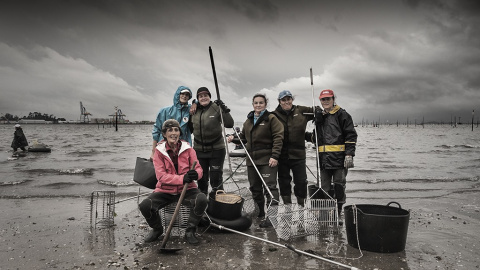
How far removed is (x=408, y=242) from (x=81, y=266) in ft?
15.9

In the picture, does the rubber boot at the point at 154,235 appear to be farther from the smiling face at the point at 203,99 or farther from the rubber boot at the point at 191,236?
the smiling face at the point at 203,99

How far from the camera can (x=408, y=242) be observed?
4.75 m

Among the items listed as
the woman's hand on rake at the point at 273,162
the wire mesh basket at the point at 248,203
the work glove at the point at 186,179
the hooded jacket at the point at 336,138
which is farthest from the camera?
the wire mesh basket at the point at 248,203

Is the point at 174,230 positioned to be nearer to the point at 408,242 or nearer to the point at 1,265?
the point at 1,265

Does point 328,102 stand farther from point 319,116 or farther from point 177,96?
point 177,96

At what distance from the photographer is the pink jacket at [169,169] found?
4.67 meters

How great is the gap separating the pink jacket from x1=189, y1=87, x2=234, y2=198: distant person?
1066mm

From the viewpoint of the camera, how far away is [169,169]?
4820mm

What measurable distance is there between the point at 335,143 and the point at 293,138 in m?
0.78

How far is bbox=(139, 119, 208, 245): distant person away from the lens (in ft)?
15.3

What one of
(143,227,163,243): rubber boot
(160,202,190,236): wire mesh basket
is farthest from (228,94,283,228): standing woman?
(143,227,163,243): rubber boot

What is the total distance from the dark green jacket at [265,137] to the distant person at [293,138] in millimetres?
280


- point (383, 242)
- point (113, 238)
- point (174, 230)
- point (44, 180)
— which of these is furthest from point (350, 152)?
point (44, 180)

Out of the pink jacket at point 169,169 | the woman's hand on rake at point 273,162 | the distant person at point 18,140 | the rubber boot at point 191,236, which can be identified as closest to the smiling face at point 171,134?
the pink jacket at point 169,169
